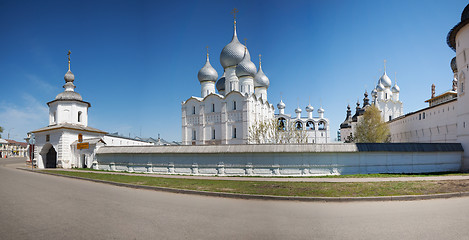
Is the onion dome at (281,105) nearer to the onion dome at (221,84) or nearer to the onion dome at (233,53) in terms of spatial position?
the onion dome at (221,84)

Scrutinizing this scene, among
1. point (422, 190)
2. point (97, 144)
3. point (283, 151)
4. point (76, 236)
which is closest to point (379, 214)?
point (422, 190)

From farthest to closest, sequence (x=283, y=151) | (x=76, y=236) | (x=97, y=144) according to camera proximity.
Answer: (x=97, y=144) → (x=283, y=151) → (x=76, y=236)

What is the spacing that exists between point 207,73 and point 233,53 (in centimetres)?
620

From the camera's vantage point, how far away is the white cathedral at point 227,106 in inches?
1837

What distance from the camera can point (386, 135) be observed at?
4391cm

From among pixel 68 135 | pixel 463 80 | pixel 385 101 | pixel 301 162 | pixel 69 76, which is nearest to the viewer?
pixel 301 162

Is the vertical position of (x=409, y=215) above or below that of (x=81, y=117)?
below

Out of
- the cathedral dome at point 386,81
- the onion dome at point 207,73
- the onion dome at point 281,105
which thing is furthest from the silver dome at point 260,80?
the cathedral dome at point 386,81

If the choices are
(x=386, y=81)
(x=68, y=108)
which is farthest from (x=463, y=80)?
(x=386, y=81)

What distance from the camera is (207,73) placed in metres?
54.2

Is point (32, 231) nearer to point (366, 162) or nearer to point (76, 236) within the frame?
point (76, 236)

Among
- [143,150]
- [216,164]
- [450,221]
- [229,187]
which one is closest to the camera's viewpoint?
[450,221]

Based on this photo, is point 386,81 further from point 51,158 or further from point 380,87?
point 51,158

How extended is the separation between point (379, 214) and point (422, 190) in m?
4.74
